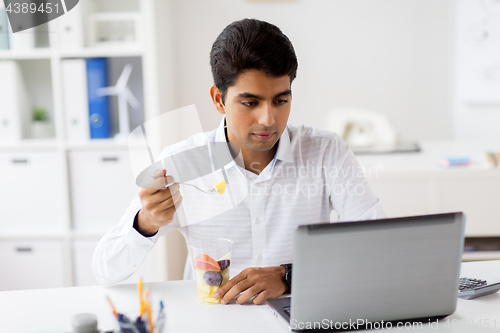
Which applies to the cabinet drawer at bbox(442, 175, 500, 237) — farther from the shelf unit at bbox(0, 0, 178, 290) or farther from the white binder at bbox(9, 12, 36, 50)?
the white binder at bbox(9, 12, 36, 50)

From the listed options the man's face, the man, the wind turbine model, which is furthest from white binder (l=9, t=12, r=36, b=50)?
the man's face

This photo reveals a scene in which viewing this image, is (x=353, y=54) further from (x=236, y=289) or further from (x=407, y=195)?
(x=236, y=289)

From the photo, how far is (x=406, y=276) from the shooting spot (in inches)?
33.8

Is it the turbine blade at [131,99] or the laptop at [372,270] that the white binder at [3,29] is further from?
the laptop at [372,270]

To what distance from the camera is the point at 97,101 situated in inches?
84.7

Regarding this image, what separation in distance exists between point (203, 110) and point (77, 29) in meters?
0.74

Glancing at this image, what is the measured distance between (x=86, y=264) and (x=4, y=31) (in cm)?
110

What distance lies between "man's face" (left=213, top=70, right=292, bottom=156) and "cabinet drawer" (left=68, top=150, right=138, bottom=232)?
3.36 ft

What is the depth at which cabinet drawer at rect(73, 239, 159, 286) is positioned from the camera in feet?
7.29

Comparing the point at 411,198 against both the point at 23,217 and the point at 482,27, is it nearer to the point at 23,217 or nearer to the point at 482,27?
the point at 482,27

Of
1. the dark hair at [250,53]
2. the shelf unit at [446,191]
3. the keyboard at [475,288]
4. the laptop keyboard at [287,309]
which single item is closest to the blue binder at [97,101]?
the dark hair at [250,53]

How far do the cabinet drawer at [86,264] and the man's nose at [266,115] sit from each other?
1189mm

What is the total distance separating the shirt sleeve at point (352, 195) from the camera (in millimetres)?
1402

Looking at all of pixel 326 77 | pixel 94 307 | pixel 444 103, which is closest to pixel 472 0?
pixel 444 103
